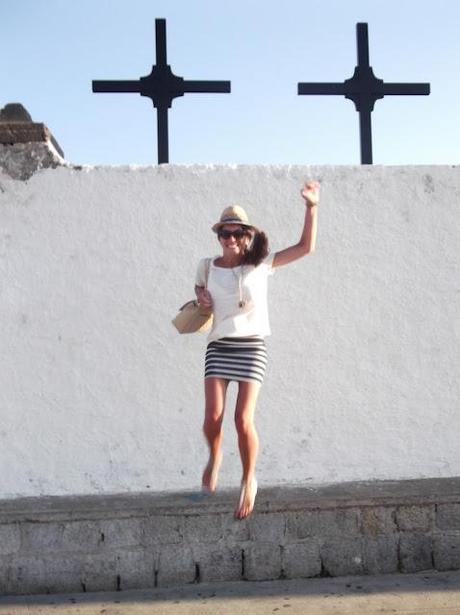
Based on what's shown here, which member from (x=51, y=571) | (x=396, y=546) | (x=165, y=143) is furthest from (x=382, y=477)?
(x=165, y=143)

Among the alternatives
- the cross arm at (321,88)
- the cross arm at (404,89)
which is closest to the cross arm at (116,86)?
the cross arm at (321,88)

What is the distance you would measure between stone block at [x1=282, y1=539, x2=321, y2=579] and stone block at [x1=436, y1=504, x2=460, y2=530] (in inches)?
27.6

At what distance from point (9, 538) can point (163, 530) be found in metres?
0.82

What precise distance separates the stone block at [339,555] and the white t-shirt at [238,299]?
1.38 meters

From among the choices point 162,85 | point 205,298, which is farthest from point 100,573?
point 162,85

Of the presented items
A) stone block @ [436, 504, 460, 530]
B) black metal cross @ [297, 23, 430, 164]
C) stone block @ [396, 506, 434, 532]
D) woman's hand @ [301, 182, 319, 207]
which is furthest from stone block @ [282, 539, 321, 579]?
black metal cross @ [297, 23, 430, 164]

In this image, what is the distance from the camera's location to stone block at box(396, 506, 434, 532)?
16.1 ft

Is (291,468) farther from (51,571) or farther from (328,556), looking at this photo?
(51,571)

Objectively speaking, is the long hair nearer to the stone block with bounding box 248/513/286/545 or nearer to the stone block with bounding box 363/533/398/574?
the stone block with bounding box 248/513/286/545

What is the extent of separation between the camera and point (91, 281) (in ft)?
16.5

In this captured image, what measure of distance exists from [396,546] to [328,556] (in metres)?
0.39

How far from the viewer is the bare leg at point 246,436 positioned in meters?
4.23

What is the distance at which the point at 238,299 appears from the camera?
13.8 feet

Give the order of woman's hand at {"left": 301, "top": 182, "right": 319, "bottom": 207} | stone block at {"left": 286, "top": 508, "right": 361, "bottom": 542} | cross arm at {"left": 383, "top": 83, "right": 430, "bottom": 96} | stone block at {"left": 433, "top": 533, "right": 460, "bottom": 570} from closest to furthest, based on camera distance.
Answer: woman's hand at {"left": 301, "top": 182, "right": 319, "bottom": 207}, stone block at {"left": 286, "top": 508, "right": 361, "bottom": 542}, stone block at {"left": 433, "top": 533, "right": 460, "bottom": 570}, cross arm at {"left": 383, "top": 83, "right": 430, "bottom": 96}
